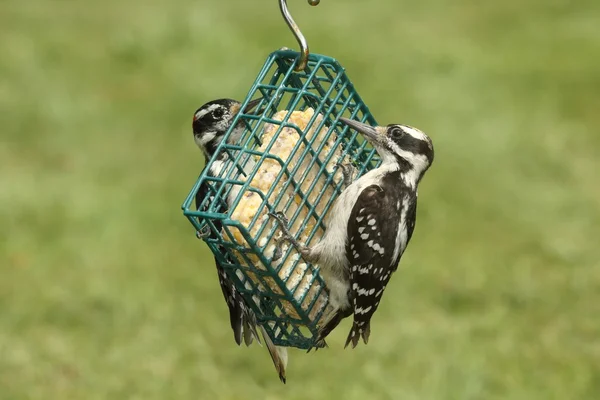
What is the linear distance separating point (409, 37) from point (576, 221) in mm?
5310

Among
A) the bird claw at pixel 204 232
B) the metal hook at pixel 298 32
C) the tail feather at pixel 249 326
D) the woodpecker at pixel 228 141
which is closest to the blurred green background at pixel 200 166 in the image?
the tail feather at pixel 249 326

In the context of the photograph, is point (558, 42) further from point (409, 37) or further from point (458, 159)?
point (458, 159)

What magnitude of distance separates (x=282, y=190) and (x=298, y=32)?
72 cm

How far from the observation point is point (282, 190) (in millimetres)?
4336

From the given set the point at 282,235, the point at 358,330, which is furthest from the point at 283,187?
the point at 358,330

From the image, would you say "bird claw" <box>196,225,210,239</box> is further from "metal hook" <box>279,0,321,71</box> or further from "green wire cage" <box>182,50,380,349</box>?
"metal hook" <box>279,0,321,71</box>

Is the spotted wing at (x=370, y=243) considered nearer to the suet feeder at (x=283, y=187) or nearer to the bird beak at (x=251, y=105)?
the suet feeder at (x=283, y=187)

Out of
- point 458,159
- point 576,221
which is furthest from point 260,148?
point 458,159

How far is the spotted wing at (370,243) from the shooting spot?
449 centimetres

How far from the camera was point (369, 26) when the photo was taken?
1537cm

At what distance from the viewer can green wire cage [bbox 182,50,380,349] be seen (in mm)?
4195

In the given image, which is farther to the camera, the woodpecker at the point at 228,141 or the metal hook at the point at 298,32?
the woodpecker at the point at 228,141

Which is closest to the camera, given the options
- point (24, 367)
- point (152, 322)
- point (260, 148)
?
point (260, 148)

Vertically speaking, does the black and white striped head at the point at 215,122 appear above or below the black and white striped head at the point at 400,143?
below
